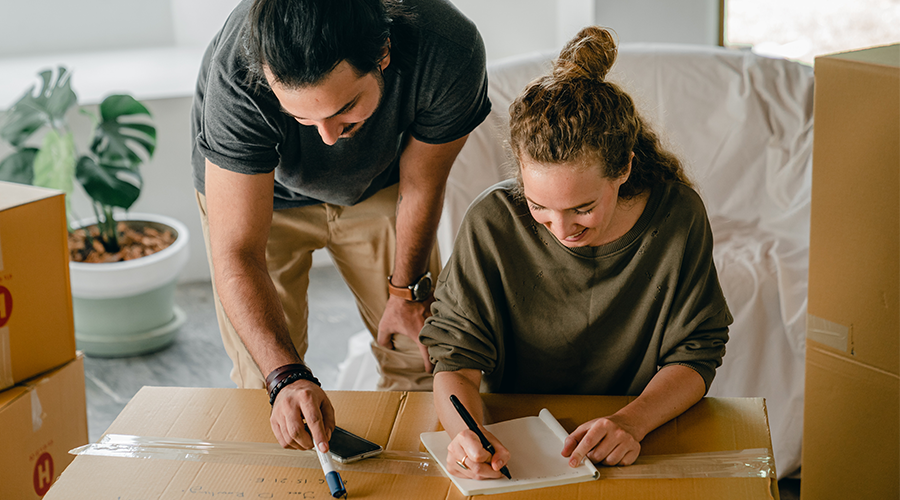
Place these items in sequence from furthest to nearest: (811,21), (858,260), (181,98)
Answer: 1. (811,21)
2. (181,98)
3. (858,260)

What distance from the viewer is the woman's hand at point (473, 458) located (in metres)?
0.90

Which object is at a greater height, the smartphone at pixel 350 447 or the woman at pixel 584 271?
the woman at pixel 584 271

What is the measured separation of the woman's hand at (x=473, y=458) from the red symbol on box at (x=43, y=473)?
2.44ft

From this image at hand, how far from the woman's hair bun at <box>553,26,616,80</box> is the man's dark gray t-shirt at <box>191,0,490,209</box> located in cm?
22

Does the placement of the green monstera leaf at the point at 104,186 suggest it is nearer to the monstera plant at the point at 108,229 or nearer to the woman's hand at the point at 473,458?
the monstera plant at the point at 108,229

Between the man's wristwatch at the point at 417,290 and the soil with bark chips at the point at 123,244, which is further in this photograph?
the soil with bark chips at the point at 123,244

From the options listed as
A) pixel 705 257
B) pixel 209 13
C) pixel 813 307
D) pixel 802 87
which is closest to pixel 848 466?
pixel 813 307

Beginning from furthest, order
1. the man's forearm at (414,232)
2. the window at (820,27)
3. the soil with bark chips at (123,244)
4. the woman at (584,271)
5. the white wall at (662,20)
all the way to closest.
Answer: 1. the window at (820,27)
2. the white wall at (662,20)
3. the soil with bark chips at (123,244)
4. the man's forearm at (414,232)
5. the woman at (584,271)

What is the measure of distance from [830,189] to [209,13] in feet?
8.32

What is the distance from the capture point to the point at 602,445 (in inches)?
36.7

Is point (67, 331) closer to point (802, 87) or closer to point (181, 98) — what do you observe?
point (181, 98)

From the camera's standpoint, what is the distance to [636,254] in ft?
3.63

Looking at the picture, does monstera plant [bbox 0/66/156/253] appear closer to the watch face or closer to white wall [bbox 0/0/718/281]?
white wall [bbox 0/0/718/281]

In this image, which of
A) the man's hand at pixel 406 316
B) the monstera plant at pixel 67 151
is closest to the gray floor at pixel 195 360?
the monstera plant at pixel 67 151
